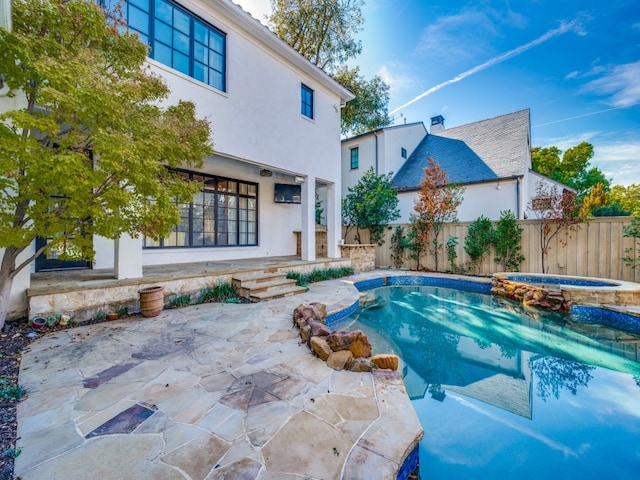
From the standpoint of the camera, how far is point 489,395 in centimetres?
331

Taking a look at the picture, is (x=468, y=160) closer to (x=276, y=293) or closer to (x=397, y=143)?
(x=397, y=143)

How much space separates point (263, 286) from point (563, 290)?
7.07 m

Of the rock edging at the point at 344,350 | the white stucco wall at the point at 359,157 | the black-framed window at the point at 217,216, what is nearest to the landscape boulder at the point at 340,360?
the rock edging at the point at 344,350

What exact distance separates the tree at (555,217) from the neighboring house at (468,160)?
8.36 ft

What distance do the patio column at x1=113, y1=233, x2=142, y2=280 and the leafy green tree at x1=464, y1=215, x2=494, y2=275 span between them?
989 centimetres

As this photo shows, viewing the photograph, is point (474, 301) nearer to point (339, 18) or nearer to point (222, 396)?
point (222, 396)

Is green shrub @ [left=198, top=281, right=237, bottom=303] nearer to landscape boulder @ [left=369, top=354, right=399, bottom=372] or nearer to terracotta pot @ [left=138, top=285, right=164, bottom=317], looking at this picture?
terracotta pot @ [left=138, top=285, right=164, bottom=317]

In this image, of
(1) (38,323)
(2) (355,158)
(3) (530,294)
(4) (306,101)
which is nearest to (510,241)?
(3) (530,294)

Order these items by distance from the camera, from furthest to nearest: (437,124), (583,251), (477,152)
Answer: (437,124), (477,152), (583,251)

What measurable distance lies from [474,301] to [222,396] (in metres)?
7.15

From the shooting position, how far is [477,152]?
1356 cm

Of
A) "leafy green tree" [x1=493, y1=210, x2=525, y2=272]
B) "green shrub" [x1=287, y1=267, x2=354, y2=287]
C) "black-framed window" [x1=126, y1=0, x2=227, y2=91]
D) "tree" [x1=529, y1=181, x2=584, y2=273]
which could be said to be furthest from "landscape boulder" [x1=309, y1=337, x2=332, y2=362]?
"tree" [x1=529, y1=181, x2=584, y2=273]

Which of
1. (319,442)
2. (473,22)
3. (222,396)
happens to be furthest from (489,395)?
(473,22)

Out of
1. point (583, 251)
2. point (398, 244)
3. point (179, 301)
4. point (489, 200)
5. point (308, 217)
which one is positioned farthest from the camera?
point (489, 200)
